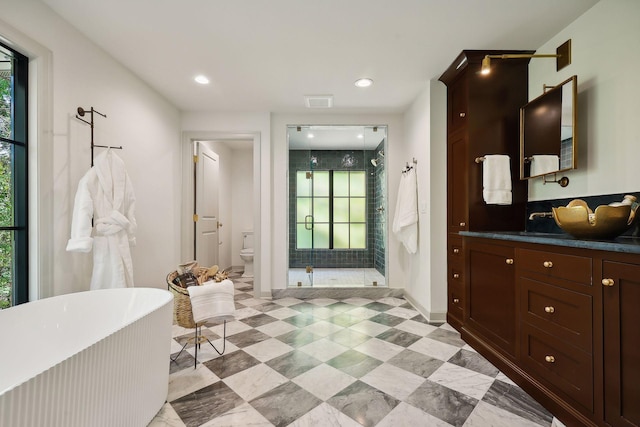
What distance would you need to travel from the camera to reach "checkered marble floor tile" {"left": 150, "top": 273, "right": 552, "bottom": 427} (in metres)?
1.49

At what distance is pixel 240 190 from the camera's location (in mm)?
5543

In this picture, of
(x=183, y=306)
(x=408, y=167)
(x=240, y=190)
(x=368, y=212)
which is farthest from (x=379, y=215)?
(x=240, y=190)

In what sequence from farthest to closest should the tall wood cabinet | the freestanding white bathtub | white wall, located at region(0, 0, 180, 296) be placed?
the tall wood cabinet, white wall, located at region(0, 0, 180, 296), the freestanding white bathtub

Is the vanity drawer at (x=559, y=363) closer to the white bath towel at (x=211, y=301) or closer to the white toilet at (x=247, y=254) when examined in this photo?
the white bath towel at (x=211, y=301)

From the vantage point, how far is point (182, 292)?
197 cm

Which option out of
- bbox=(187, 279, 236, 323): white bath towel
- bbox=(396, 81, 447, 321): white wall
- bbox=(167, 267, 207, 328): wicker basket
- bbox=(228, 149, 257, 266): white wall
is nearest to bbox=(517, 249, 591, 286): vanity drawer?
bbox=(396, 81, 447, 321): white wall

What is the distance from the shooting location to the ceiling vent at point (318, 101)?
3199 mm

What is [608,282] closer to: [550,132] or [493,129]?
[550,132]

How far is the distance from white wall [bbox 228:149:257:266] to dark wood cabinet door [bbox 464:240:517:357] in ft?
13.7

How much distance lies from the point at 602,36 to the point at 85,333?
3.62m

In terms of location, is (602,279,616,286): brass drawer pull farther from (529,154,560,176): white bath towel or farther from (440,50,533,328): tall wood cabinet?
(440,50,533,328): tall wood cabinet

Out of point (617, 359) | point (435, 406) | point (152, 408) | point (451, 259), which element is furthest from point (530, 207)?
point (152, 408)

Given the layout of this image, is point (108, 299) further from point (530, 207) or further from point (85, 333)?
point (530, 207)

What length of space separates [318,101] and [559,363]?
9.97ft
